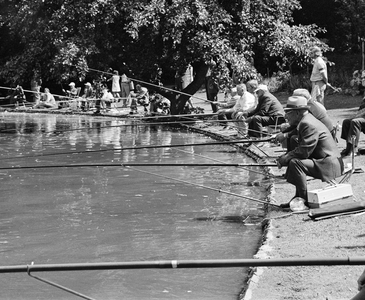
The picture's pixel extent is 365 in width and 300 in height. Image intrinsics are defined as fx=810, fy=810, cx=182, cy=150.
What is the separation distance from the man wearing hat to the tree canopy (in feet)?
47.5

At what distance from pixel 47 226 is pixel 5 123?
71.0ft

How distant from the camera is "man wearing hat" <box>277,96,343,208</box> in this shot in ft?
32.0

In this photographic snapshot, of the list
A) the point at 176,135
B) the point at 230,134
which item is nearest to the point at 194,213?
the point at 230,134

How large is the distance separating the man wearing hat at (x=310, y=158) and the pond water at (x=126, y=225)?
74cm

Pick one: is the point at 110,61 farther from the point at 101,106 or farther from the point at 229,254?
the point at 229,254

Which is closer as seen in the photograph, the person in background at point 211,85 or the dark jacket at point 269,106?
the dark jacket at point 269,106

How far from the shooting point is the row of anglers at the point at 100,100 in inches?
1120

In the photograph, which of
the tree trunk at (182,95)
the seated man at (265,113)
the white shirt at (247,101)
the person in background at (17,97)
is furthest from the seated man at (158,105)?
the person in background at (17,97)

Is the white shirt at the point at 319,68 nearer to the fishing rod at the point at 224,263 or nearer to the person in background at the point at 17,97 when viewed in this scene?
the fishing rod at the point at 224,263

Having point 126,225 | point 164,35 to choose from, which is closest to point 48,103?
point 164,35

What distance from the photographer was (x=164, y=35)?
80.5 feet

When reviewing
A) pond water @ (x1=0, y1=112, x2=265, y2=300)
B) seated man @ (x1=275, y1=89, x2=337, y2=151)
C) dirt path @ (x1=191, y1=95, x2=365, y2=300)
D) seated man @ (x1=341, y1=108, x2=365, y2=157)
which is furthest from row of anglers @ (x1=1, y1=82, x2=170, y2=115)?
dirt path @ (x1=191, y1=95, x2=365, y2=300)

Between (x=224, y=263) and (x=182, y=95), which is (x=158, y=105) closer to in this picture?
(x=182, y=95)

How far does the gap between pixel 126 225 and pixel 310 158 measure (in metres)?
2.42
